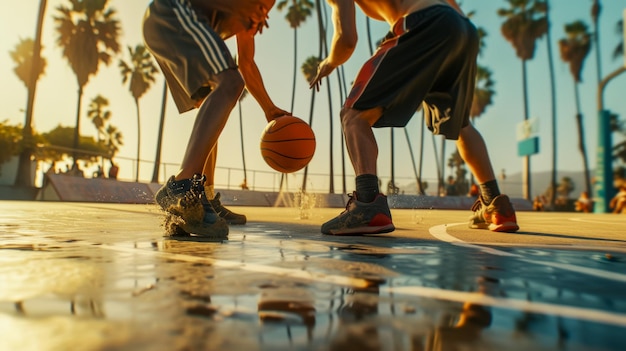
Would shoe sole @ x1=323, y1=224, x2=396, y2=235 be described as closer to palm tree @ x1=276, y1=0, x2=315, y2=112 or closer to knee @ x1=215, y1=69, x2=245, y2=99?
knee @ x1=215, y1=69, x2=245, y2=99

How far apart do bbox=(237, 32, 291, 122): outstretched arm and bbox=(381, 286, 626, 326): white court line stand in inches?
138

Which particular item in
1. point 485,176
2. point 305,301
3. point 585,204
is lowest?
point 305,301

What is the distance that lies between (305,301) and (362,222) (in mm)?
2108

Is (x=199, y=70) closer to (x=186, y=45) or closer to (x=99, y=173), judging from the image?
(x=186, y=45)

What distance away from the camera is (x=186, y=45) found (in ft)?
10.5

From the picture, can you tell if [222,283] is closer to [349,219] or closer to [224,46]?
[349,219]

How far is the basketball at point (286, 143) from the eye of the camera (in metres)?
4.52

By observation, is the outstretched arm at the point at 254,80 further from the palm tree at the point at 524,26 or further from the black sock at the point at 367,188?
the palm tree at the point at 524,26

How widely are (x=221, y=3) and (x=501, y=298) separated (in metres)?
2.92

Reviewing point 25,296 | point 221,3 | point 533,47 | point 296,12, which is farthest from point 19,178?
point 533,47

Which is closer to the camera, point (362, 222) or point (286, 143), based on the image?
point (362, 222)

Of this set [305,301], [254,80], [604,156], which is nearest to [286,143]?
[254,80]

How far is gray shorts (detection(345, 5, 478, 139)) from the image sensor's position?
329 cm

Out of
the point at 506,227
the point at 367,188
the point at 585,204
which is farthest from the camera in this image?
the point at 585,204
